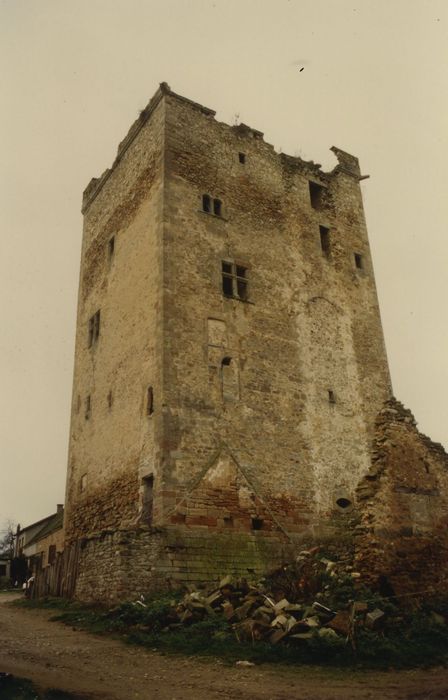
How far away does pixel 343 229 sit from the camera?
22.9 m

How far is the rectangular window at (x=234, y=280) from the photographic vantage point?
18703mm

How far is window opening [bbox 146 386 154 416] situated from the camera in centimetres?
1633

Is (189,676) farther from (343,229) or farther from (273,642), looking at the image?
(343,229)

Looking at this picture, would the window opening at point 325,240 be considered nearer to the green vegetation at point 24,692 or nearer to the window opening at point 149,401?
the window opening at point 149,401

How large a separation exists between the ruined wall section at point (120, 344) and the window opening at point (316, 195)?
6125 mm

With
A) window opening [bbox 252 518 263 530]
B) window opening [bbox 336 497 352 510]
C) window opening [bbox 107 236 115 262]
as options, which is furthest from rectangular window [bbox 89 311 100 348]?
window opening [bbox 336 497 352 510]

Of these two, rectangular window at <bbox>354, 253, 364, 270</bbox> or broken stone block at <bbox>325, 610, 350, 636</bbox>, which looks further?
rectangular window at <bbox>354, 253, 364, 270</bbox>

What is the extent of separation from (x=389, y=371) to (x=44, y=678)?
16.1 m

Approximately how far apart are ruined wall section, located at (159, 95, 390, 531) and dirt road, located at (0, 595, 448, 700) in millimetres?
5481

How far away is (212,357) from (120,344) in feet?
10.8

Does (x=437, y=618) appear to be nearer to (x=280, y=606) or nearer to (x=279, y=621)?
(x=280, y=606)

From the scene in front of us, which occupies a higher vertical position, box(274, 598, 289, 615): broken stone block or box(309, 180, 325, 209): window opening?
box(309, 180, 325, 209): window opening

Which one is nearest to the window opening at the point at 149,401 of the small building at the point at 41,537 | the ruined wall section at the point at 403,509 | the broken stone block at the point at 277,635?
the ruined wall section at the point at 403,509

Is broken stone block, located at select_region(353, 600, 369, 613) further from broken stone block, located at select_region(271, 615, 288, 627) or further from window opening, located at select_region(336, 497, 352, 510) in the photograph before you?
window opening, located at select_region(336, 497, 352, 510)
